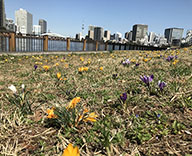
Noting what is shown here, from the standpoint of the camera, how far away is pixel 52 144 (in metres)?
1.22

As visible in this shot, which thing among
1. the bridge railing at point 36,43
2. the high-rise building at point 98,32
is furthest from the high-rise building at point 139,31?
the bridge railing at point 36,43

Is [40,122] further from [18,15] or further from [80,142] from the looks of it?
[18,15]

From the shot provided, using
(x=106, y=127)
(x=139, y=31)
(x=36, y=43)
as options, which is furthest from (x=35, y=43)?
(x=139, y=31)

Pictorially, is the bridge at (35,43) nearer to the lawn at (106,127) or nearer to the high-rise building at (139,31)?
the lawn at (106,127)

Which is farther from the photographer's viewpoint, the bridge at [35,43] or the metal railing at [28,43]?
the metal railing at [28,43]

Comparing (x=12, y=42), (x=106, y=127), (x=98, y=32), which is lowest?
(x=106, y=127)

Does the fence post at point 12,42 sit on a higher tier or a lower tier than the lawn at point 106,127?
higher

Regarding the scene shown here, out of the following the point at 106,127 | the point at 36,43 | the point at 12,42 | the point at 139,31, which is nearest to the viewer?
the point at 106,127

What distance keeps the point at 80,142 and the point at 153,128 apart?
667 mm

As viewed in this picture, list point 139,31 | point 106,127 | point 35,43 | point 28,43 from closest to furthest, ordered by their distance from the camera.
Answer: point 106,127, point 28,43, point 35,43, point 139,31

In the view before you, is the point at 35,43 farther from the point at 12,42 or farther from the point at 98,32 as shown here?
the point at 98,32

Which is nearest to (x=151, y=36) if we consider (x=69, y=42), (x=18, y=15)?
(x=18, y=15)

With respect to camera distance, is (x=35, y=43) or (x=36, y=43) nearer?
(x=35, y=43)

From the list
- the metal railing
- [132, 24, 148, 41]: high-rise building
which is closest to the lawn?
the metal railing
